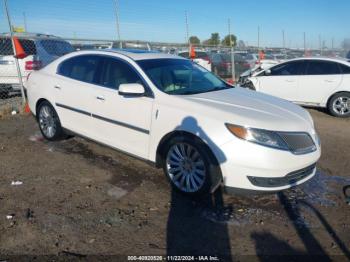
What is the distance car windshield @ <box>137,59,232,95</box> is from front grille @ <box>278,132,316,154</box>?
1387mm

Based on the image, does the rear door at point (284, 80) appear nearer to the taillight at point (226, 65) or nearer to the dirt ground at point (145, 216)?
the dirt ground at point (145, 216)

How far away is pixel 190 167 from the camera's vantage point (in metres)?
4.14

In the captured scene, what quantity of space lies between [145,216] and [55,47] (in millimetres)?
8178

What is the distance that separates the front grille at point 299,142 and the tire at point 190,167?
815mm

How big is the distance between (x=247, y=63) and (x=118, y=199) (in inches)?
626

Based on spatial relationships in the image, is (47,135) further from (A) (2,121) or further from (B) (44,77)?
(A) (2,121)

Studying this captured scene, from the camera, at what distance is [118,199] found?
4.15 meters

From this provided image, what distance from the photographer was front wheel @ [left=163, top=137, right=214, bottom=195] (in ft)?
12.9

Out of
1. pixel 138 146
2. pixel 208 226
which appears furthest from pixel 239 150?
pixel 138 146

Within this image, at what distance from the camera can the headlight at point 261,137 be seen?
3.70 m

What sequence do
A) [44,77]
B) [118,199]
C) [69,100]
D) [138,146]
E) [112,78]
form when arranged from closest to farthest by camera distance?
[118,199]
[138,146]
[112,78]
[69,100]
[44,77]

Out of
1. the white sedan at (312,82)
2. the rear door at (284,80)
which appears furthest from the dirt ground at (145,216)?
the rear door at (284,80)

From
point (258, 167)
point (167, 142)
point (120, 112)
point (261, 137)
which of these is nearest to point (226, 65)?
point (120, 112)

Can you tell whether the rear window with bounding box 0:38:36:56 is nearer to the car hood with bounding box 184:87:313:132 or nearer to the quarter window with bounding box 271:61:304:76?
the quarter window with bounding box 271:61:304:76
